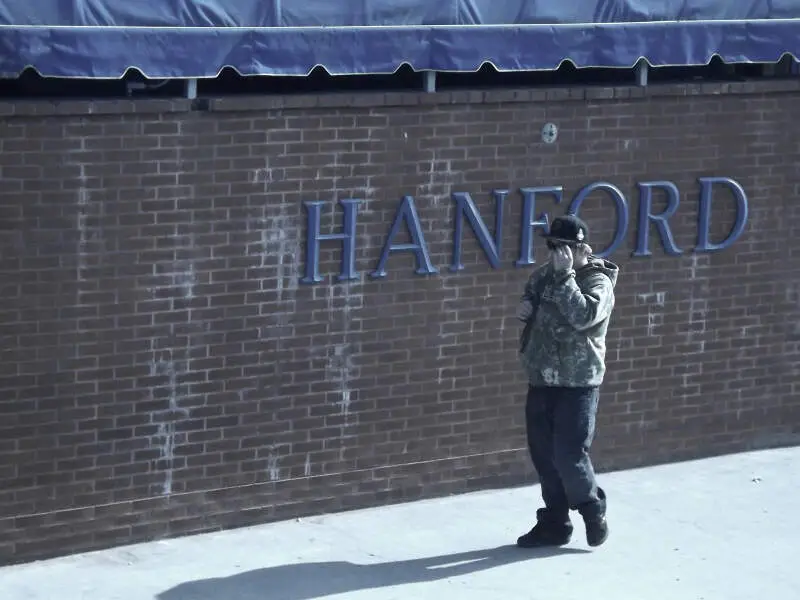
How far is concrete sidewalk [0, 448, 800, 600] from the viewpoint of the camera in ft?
27.1

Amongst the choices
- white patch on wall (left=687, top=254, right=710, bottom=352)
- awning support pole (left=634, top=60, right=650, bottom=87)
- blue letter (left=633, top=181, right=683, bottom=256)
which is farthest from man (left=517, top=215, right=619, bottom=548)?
white patch on wall (left=687, top=254, right=710, bottom=352)

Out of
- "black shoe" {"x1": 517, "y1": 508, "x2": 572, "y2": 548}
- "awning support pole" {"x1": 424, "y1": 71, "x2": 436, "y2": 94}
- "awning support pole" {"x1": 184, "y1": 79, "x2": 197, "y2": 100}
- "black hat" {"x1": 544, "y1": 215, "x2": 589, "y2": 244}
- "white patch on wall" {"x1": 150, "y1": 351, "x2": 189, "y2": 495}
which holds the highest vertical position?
"awning support pole" {"x1": 424, "y1": 71, "x2": 436, "y2": 94}

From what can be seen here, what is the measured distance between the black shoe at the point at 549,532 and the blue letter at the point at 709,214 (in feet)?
7.91

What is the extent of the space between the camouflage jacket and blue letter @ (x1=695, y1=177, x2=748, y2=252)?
1.99 metres

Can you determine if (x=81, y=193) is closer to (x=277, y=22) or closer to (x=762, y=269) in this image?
(x=277, y=22)

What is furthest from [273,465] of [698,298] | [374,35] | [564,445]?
[698,298]

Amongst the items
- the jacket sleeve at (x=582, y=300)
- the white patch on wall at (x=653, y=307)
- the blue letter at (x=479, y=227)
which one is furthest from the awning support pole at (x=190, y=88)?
the white patch on wall at (x=653, y=307)

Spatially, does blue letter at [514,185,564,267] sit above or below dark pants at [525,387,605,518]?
above

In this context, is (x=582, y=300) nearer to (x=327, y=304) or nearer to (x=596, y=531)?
(x=596, y=531)

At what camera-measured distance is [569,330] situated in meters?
8.56

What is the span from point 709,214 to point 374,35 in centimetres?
270

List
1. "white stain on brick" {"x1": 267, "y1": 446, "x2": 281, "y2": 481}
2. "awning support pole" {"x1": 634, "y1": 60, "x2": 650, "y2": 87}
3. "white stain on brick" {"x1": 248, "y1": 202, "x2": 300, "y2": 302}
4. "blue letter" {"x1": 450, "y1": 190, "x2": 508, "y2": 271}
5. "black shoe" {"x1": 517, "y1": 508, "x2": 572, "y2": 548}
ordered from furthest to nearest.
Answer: "awning support pole" {"x1": 634, "y1": 60, "x2": 650, "y2": 87}
"blue letter" {"x1": 450, "y1": 190, "x2": 508, "y2": 271}
"white stain on brick" {"x1": 267, "y1": 446, "x2": 281, "y2": 481}
"white stain on brick" {"x1": 248, "y1": 202, "x2": 300, "y2": 302}
"black shoe" {"x1": 517, "y1": 508, "x2": 572, "y2": 548}

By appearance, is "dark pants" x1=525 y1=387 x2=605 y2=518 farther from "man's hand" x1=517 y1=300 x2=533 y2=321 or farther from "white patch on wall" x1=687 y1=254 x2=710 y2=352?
"white patch on wall" x1=687 y1=254 x2=710 y2=352

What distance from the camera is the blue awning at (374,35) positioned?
8078 millimetres
